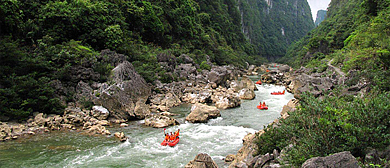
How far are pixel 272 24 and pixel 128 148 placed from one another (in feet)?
Result: 545

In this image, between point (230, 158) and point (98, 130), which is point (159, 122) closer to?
point (98, 130)

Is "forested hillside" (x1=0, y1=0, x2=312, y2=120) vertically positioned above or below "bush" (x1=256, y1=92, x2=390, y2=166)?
above

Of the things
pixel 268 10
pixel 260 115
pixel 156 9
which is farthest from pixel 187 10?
pixel 268 10

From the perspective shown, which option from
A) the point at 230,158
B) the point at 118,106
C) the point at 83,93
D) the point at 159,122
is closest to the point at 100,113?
the point at 118,106

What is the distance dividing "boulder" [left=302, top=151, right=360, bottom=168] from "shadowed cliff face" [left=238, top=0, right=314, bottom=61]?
114m

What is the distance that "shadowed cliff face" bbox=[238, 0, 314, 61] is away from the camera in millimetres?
122963

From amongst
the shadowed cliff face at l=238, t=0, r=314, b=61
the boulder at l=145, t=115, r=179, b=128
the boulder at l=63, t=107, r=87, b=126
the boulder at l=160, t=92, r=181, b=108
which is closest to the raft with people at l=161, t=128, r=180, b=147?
the boulder at l=145, t=115, r=179, b=128

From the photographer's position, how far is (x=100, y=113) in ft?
48.8

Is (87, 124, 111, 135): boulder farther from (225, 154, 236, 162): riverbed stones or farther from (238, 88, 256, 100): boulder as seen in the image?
(238, 88, 256, 100): boulder

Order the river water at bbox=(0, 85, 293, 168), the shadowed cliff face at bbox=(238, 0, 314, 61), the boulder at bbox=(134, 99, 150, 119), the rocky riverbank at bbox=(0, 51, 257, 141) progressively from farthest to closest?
the shadowed cliff face at bbox=(238, 0, 314, 61)
the boulder at bbox=(134, 99, 150, 119)
the rocky riverbank at bbox=(0, 51, 257, 141)
the river water at bbox=(0, 85, 293, 168)

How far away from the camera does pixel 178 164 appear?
9.38 metres

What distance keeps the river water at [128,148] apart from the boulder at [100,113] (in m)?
1.45

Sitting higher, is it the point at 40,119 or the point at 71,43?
the point at 71,43

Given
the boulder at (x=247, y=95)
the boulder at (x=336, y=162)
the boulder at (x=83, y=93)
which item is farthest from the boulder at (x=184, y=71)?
the boulder at (x=336, y=162)
